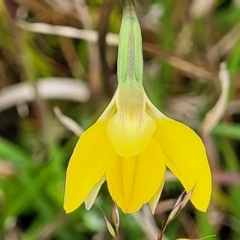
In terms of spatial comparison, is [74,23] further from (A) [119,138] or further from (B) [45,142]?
(A) [119,138]

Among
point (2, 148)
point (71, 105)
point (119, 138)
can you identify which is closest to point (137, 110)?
point (119, 138)

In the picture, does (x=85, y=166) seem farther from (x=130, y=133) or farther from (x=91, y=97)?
(x=91, y=97)

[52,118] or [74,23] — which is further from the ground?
[74,23]

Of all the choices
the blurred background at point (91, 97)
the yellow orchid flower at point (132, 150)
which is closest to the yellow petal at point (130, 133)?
the yellow orchid flower at point (132, 150)

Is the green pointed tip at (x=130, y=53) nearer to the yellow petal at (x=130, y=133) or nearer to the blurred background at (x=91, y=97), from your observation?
the yellow petal at (x=130, y=133)

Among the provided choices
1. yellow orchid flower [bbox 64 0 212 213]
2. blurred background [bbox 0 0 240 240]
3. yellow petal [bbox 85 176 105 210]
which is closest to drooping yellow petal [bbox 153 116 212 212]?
yellow orchid flower [bbox 64 0 212 213]

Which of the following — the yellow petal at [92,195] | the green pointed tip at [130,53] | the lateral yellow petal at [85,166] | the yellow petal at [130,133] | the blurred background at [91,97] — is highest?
the green pointed tip at [130,53]
